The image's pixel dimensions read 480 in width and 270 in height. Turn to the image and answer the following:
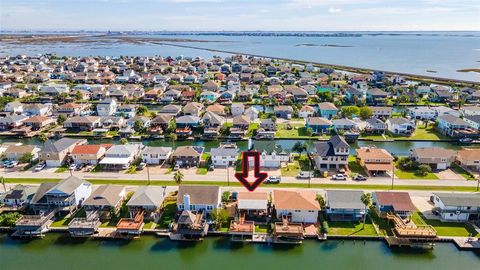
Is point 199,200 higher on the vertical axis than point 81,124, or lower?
lower

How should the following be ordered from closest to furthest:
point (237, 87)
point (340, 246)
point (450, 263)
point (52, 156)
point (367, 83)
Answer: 1. point (450, 263)
2. point (340, 246)
3. point (52, 156)
4. point (237, 87)
5. point (367, 83)

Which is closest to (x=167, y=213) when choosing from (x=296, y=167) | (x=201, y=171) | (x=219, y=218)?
(x=219, y=218)

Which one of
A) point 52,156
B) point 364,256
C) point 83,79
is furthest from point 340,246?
point 83,79

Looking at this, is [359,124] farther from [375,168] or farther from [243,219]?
[243,219]

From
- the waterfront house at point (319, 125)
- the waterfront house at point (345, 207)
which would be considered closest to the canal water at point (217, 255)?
the waterfront house at point (345, 207)

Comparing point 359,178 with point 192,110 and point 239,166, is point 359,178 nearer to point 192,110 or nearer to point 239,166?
point 239,166

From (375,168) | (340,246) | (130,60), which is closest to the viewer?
(340,246)

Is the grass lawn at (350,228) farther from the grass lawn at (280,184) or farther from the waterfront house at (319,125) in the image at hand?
the waterfront house at (319,125)
